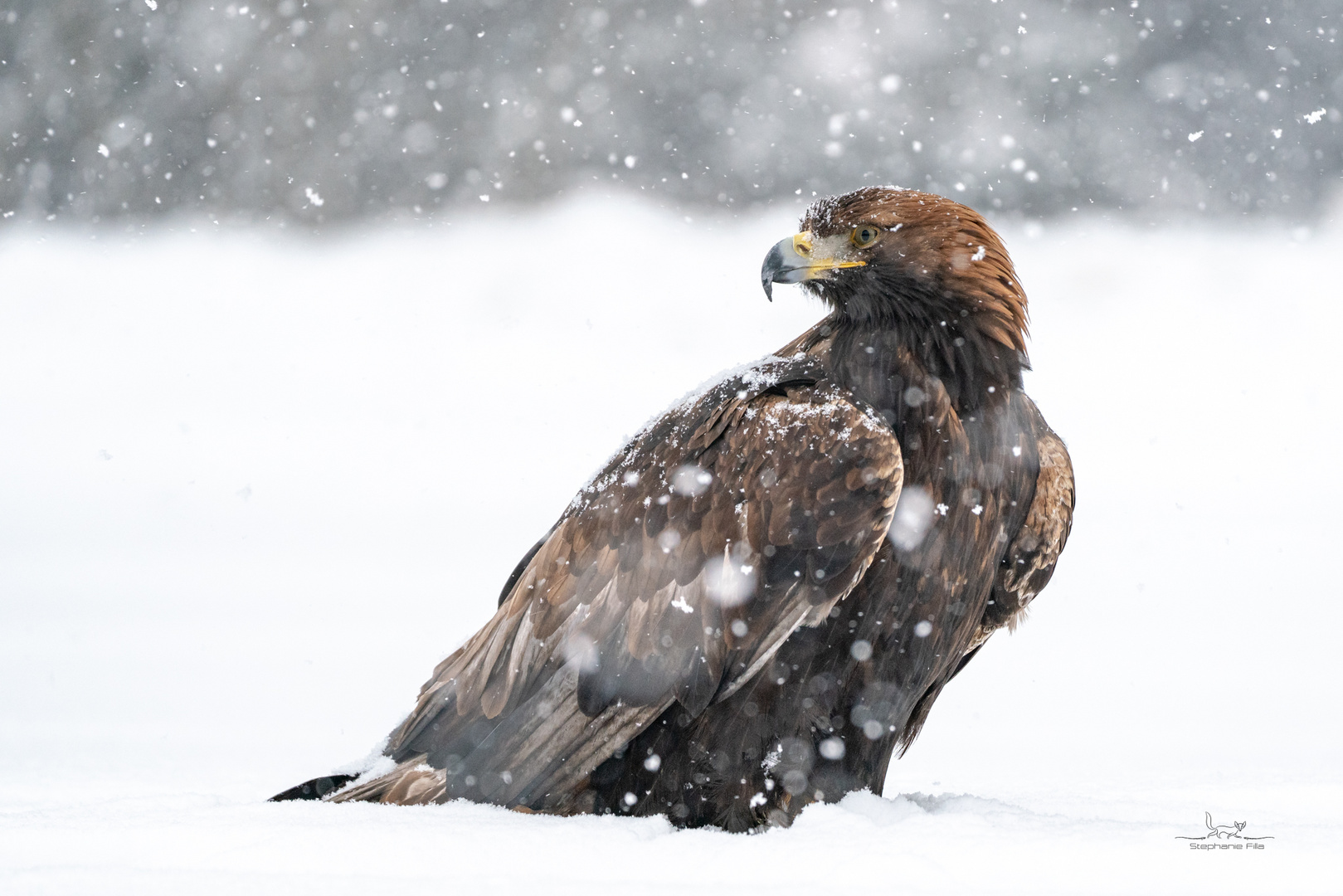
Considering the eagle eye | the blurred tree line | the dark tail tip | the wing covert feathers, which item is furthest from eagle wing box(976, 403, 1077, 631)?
the blurred tree line

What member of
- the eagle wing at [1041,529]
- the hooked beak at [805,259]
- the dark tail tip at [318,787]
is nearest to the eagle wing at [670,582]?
the dark tail tip at [318,787]

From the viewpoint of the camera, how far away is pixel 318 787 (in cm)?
344

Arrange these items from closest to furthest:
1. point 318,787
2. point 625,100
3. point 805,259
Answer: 1. point 805,259
2. point 318,787
3. point 625,100

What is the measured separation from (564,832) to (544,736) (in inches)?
19.3

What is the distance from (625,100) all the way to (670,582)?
1268 cm

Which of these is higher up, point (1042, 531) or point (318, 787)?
point (1042, 531)

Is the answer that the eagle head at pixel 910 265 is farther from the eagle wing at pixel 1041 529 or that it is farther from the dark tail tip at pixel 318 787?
the dark tail tip at pixel 318 787

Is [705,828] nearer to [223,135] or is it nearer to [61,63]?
[223,135]

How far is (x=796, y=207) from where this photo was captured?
14156 millimetres

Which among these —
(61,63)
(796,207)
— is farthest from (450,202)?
(61,63)

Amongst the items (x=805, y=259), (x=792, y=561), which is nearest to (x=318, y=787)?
(x=792, y=561)

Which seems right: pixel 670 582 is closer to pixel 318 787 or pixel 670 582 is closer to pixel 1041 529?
pixel 1041 529

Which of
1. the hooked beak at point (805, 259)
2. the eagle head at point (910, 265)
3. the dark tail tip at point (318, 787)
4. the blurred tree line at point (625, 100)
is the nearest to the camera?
the eagle head at point (910, 265)

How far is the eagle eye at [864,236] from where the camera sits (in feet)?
10.6
